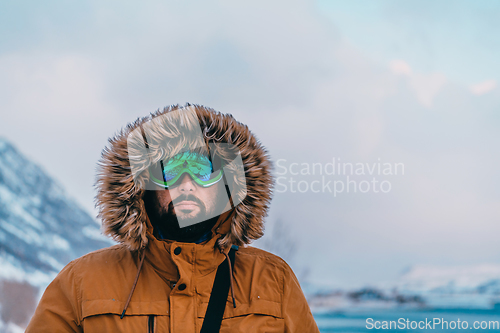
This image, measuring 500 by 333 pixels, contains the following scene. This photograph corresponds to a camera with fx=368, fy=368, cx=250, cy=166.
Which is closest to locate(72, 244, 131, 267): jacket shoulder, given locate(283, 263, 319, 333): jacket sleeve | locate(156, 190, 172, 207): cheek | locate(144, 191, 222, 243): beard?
locate(144, 191, 222, 243): beard

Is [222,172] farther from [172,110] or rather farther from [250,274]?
[250,274]

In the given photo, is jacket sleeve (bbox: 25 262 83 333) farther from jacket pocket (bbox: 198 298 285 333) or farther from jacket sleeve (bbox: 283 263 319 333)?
jacket sleeve (bbox: 283 263 319 333)

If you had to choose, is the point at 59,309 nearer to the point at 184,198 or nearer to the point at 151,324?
the point at 151,324

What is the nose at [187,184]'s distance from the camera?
66.9 inches

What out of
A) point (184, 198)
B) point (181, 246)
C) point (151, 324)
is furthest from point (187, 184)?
point (151, 324)

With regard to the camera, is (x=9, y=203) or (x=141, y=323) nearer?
(x=141, y=323)

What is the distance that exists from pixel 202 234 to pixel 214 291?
0.94 ft

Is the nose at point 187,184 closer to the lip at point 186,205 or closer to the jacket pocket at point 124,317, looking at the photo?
the lip at point 186,205

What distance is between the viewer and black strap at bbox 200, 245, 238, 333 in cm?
150

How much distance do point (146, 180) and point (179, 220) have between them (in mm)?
254

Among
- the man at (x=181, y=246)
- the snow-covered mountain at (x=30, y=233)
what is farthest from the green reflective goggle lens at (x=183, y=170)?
the snow-covered mountain at (x=30, y=233)

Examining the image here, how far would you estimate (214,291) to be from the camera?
62.1 inches

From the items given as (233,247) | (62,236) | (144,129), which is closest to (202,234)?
(233,247)

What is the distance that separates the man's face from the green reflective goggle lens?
0.08 feet
